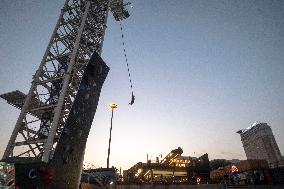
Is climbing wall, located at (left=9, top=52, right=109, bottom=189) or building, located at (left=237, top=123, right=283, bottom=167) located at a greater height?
building, located at (left=237, top=123, right=283, bottom=167)

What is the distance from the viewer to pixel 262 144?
10612cm

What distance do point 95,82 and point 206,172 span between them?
24264mm

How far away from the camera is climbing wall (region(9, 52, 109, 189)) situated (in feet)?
25.1

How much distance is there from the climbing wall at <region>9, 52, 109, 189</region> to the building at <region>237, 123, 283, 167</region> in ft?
358

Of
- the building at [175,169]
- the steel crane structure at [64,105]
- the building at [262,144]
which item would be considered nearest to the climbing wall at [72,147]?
the steel crane structure at [64,105]

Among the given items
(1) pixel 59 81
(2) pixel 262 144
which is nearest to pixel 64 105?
(1) pixel 59 81

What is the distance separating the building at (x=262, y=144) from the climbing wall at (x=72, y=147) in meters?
109

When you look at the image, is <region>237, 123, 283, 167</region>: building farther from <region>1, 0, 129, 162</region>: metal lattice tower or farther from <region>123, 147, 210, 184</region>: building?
<region>1, 0, 129, 162</region>: metal lattice tower

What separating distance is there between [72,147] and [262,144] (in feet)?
378

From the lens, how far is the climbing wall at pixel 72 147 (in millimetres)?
7652

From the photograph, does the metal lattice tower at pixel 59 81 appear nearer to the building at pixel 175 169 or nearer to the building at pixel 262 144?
the building at pixel 175 169

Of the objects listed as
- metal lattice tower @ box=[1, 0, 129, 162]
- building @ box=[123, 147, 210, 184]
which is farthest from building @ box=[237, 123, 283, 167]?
metal lattice tower @ box=[1, 0, 129, 162]

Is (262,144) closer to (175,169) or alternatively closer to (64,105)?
(175,169)

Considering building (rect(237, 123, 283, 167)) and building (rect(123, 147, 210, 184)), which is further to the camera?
building (rect(237, 123, 283, 167))
